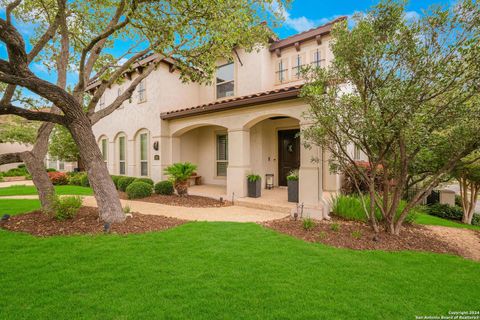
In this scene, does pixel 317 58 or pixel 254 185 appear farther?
pixel 317 58

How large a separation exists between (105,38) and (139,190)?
6240 mm

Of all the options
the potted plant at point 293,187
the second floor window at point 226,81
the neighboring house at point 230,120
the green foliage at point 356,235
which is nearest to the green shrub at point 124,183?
the neighboring house at point 230,120

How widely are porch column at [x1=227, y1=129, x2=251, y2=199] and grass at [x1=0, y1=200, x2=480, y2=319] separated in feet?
13.9

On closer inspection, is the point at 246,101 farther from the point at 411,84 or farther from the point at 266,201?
the point at 411,84

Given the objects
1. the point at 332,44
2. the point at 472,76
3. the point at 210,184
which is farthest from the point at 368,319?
the point at 210,184

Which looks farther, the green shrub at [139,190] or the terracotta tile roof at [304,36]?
the green shrub at [139,190]

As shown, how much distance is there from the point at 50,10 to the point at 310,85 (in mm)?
8547

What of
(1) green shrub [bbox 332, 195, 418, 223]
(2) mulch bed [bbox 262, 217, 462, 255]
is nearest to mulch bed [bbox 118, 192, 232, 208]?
(2) mulch bed [bbox 262, 217, 462, 255]

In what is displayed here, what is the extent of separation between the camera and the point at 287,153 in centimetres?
1137

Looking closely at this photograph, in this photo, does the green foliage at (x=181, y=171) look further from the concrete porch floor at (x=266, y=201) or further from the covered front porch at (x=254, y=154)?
the covered front porch at (x=254, y=154)

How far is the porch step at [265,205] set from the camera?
7743 mm

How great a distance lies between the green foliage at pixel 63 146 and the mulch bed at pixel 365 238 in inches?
682

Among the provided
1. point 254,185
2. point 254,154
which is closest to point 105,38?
point 254,185

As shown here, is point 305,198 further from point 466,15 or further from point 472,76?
point 466,15
